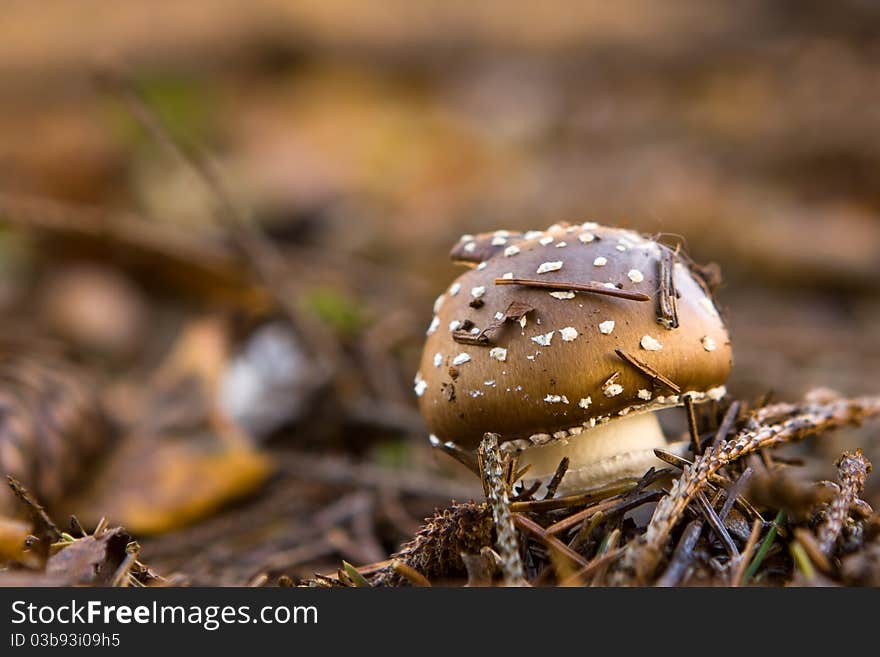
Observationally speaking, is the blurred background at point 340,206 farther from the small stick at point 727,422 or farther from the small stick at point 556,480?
the small stick at point 556,480

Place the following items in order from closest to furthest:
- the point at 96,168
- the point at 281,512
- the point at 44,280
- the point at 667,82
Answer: the point at 281,512 → the point at 44,280 → the point at 96,168 → the point at 667,82

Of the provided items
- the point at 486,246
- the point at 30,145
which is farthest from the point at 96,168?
the point at 486,246

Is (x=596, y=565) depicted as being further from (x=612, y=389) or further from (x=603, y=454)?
(x=603, y=454)

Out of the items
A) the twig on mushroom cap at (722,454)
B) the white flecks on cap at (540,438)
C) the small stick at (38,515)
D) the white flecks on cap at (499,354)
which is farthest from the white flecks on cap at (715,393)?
the small stick at (38,515)

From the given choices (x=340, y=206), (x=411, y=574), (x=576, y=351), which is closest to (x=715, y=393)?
(x=576, y=351)

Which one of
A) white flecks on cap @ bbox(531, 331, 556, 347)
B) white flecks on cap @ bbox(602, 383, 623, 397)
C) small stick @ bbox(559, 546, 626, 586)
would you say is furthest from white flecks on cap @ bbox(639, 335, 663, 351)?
small stick @ bbox(559, 546, 626, 586)

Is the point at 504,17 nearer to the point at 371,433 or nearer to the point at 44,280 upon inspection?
the point at 44,280

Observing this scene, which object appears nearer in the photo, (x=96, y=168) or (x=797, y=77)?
(x=96, y=168)
